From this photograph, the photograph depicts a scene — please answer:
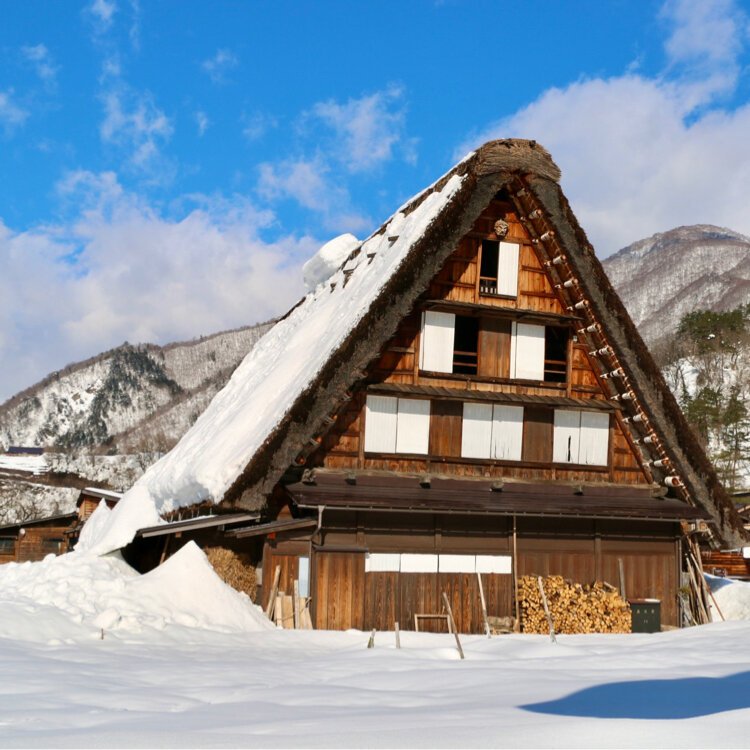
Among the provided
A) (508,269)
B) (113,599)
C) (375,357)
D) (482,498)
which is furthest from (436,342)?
(113,599)

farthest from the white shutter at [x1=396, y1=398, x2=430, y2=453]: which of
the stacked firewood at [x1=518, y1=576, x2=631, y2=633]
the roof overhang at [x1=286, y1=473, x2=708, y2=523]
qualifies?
the stacked firewood at [x1=518, y1=576, x2=631, y2=633]

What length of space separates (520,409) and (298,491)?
476 cm

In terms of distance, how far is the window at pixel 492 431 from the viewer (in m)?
15.5

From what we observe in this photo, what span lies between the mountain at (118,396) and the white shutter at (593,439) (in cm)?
10251

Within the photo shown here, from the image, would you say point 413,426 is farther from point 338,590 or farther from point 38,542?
point 38,542

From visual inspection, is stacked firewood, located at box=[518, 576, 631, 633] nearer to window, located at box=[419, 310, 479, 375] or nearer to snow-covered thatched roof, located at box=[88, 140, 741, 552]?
snow-covered thatched roof, located at box=[88, 140, 741, 552]

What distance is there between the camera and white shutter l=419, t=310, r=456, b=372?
50.4 ft

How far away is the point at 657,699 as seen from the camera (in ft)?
23.0

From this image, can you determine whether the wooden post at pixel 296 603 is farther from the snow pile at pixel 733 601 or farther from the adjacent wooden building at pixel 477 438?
the snow pile at pixel 733 601

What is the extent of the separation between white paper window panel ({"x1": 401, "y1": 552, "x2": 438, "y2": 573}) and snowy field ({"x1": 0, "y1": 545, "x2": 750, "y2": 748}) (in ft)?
5.01

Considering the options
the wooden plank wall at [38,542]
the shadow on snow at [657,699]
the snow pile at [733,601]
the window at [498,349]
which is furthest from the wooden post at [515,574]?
the wooden plank wall at [38,542]

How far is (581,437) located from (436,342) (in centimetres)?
352

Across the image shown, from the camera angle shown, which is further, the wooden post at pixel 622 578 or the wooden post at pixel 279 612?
the wooden post at pixel 622 578

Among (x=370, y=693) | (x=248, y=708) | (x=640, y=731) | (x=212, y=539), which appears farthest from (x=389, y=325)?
(x=640, y=731)
